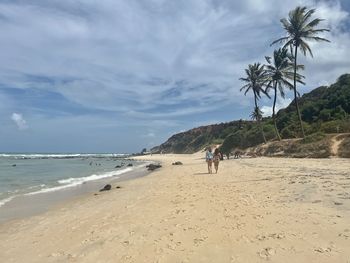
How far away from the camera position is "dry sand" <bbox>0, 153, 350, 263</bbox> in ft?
20.7

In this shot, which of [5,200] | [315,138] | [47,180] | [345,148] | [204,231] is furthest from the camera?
[315,138]

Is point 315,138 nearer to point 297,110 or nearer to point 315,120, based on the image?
point 297,110

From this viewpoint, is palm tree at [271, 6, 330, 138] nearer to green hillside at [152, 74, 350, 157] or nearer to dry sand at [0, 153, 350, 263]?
green hillside at [152, 74, 350, 157]

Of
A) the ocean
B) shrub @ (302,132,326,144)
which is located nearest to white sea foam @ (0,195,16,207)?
the ocean

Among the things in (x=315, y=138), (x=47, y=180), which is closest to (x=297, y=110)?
(x=315, y=138)

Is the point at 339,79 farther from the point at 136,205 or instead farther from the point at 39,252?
the point at 39,252

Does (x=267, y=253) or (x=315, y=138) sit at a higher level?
(x=315, y=138)

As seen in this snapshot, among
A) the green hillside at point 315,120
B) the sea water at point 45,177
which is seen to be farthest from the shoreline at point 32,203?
the green hillside at point 315,120

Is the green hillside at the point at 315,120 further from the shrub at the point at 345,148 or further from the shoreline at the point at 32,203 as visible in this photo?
the shoreline at the point at 32,203

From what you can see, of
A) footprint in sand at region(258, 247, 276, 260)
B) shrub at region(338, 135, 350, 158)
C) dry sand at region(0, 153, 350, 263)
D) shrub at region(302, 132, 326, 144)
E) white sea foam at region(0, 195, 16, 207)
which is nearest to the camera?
footprint in sand at region(258, 247, 276, 260)

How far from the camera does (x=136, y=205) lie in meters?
12.5

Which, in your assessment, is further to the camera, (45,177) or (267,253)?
Answer: (45,177)

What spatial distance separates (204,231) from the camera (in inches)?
303

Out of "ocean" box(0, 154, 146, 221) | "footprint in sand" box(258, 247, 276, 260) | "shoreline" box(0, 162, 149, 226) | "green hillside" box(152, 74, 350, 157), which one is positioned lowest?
"footprint in sand" box(258, 247, 276, 260)
